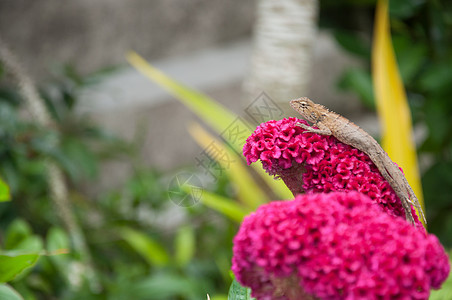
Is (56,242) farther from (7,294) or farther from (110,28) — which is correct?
(110,28)

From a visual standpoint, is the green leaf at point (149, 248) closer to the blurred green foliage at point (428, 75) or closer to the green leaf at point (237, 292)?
the blurred green foliage at point (428, 75)

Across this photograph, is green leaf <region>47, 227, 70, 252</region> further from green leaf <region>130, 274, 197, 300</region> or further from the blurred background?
green leaf <region>130, 274, 197, 300</region>

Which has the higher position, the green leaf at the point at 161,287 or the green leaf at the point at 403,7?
the green leaf at the point at 403,7

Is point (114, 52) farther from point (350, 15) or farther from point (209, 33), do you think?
point (350, 15)

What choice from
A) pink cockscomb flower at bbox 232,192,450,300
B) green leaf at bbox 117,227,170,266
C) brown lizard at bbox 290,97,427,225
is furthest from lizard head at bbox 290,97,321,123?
green leaf at bbox 117,227,170,266

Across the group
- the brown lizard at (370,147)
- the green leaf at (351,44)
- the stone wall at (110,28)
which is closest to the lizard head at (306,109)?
the brown lizard at (370,147)
